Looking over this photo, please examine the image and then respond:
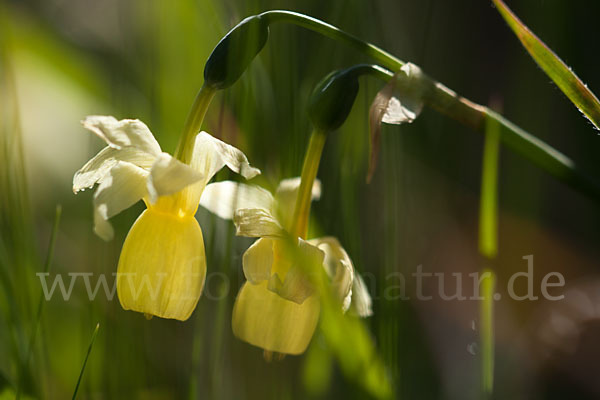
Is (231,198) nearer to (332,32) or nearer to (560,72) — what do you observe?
(332,32)

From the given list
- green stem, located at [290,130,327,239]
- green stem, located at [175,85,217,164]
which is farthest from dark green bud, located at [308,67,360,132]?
green stem, located at [175,85,217,164]

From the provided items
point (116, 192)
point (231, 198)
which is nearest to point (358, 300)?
point (231, 198)

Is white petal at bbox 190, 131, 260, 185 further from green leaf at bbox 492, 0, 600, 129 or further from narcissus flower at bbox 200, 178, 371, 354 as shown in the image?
green leaf at bbox 492, 0, 600, 129

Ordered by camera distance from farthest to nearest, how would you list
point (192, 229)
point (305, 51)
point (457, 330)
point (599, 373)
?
1. point (305, 51)
2. point (457, 330)
3. point (599, 373)
4. point (192, 229)

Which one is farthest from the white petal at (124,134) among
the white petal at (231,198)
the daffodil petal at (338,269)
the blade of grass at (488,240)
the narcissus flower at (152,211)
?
the blade of grass at (488,240)

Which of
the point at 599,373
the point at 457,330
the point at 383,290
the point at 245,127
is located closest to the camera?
the point at 383,290

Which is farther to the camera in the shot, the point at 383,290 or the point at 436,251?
the point at 436,251

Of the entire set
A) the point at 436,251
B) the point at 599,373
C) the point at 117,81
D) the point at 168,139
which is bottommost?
the point at 599,373

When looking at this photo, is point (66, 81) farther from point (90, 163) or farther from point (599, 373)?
point (599, 373)

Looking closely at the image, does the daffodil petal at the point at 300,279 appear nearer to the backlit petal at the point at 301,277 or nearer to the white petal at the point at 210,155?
the backlit petal at the point at 301,277

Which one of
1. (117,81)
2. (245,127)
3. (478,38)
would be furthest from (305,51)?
(245,127)
